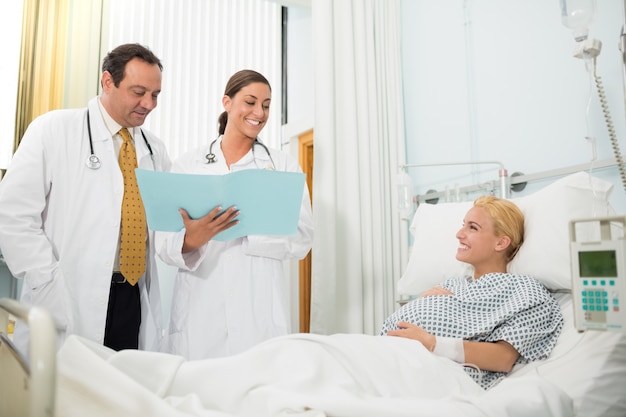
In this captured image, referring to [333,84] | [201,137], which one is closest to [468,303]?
[333,84]

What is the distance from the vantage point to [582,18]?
1.54 meters

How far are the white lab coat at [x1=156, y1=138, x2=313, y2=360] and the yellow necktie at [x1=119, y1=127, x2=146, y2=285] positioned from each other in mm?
72

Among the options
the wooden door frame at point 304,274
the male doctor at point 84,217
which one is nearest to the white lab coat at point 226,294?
the male doctor at point 84,217

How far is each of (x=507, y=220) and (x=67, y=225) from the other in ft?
4.98

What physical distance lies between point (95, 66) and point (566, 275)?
275 centimetres

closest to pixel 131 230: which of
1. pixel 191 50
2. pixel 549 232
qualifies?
pixel 549 232

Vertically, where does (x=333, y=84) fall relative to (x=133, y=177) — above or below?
above

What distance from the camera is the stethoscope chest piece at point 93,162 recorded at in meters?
1.94

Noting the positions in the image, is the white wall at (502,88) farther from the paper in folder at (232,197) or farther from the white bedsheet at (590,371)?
the paper in folder at (232,197)

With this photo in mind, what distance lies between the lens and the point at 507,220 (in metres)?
1.80

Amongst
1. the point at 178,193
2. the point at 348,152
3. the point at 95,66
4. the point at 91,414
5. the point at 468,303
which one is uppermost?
the point at 95,66

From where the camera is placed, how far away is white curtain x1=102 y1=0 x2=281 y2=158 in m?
3.57

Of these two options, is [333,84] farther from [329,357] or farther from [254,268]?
[329,357]

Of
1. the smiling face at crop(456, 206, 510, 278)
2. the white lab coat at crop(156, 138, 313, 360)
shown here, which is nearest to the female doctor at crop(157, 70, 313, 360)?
the white lab coat at crop(156, 138, 313, 360)
